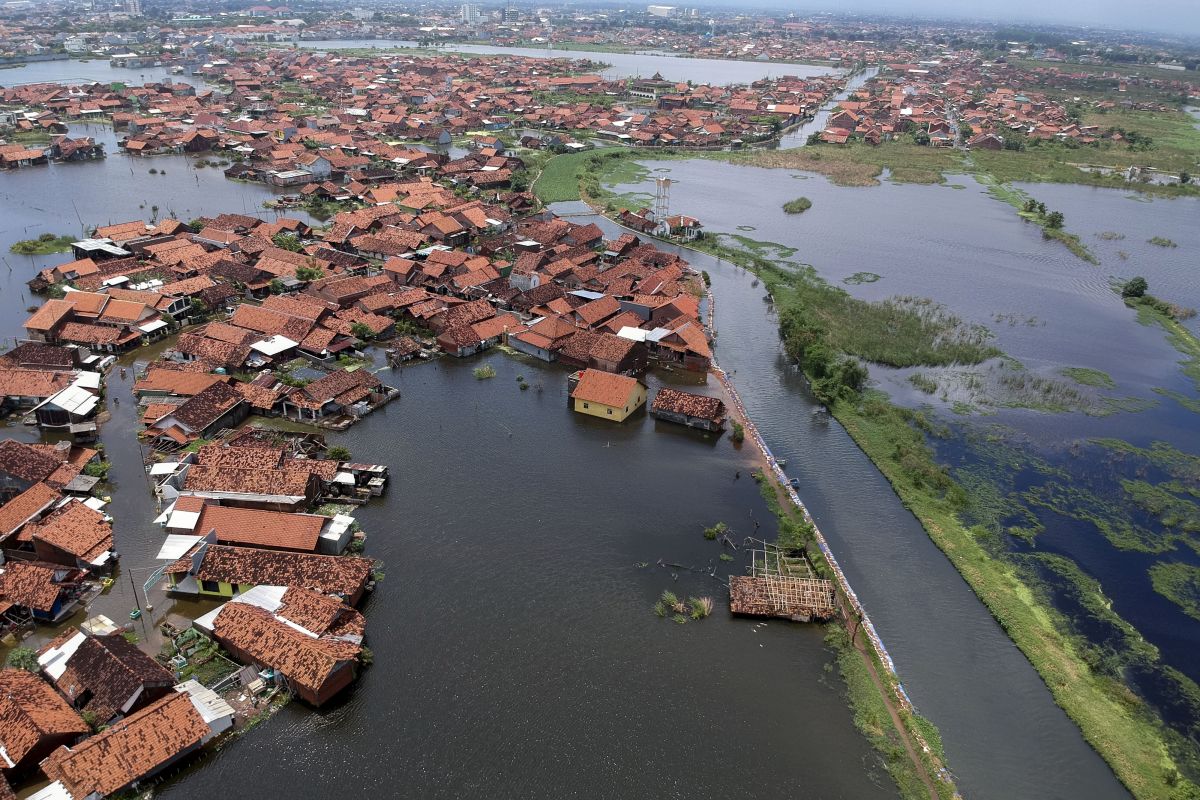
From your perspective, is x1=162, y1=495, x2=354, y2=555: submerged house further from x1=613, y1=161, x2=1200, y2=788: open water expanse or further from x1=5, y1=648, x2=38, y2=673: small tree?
x1=613, y1=161, x2=1200, y2=788: open water expanse

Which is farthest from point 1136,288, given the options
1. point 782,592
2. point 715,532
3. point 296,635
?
point 296,635

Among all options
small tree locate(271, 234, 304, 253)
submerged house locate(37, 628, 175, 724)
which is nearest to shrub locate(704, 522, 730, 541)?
submerged house locate(37, 628, 175, 724)

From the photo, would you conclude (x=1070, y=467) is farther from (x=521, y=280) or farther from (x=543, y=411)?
(x=521, y=280)

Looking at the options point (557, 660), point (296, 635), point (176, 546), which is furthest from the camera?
point (176, 546)

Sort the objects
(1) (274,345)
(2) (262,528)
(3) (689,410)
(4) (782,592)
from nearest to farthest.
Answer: (4) (782,592)
(2) (262,528)
(3) (689,410)
(1) (274,345)

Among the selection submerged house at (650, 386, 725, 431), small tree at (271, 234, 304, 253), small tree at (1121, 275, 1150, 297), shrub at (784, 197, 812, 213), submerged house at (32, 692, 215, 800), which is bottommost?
submerged house at (32, 692, 215, 800)

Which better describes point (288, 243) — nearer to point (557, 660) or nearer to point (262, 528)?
point (262, 528)

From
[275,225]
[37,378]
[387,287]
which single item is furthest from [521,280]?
[37,378]
